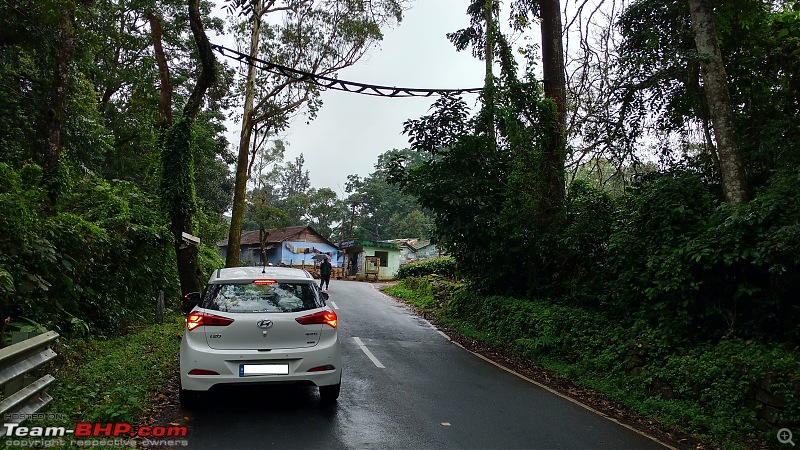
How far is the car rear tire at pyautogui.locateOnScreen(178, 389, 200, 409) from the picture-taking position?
5928mm

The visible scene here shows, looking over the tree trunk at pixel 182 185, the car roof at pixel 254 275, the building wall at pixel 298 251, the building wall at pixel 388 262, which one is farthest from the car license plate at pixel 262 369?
the building wall at pixel 298 251

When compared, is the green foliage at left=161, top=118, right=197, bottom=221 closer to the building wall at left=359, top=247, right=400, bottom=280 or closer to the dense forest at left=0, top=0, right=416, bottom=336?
the dense forest at left=0, top=0, right=416, bottom=336

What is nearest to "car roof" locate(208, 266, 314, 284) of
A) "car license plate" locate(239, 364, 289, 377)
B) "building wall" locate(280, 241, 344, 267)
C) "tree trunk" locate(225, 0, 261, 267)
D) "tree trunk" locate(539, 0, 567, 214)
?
"car license plate" locate(239, 364, 289, 377)

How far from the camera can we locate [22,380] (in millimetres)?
4703

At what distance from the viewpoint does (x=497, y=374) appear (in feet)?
29.8

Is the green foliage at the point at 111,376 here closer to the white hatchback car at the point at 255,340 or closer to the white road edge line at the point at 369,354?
the white hatchback car at the point at 255,340

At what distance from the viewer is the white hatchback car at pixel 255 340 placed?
5629 millimetres

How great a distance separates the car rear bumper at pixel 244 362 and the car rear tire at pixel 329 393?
0.86ft

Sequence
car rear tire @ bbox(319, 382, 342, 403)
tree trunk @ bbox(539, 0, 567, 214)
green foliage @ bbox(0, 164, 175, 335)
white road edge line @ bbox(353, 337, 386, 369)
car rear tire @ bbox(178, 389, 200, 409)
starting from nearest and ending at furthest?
car rear tire @ bbox(178, 389, 200, 409) < car rear tire @ bbox(319, 382, 342, 403) < green foliage @ bbox(0, 164, 175, 335) < white road edge line @ bbox(353, 337, 386, 369) < tree trunk @ bbox(539, 0, 567, 214)

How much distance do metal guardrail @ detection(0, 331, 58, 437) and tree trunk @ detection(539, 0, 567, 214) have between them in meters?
10.1

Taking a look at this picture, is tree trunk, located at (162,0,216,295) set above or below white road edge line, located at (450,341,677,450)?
above

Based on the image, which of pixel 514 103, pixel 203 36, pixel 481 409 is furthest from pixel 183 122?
pixel 481 409

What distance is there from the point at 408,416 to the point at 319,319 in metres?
1.55

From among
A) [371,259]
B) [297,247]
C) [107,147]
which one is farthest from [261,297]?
[297,247]
